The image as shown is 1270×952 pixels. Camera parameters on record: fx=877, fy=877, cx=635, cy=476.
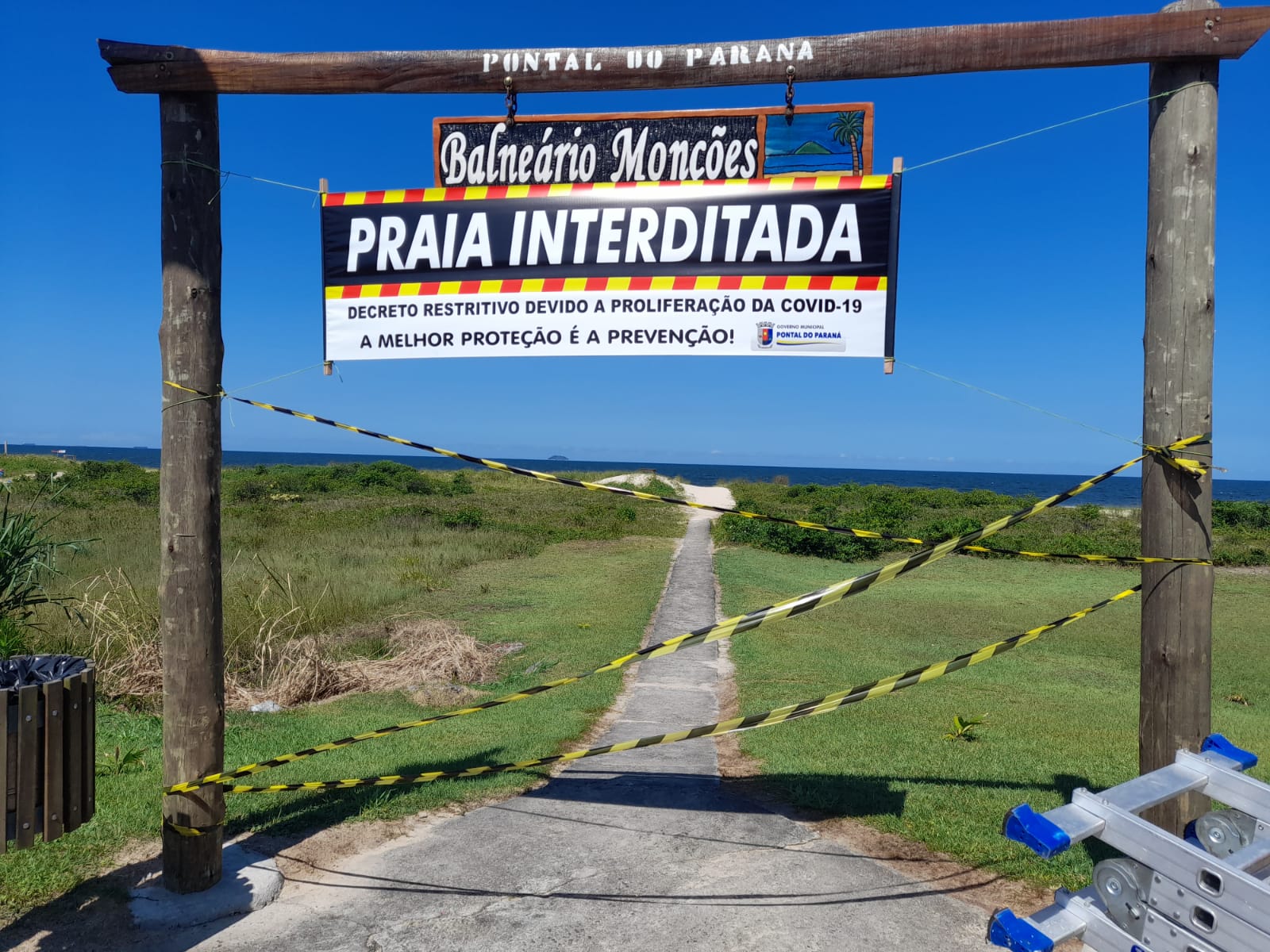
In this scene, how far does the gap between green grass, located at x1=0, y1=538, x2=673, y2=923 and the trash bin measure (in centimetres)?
78

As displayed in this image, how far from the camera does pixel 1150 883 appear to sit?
250cm

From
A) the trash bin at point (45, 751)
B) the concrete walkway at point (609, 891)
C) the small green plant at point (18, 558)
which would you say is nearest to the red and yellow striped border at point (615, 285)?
the trash bin at point (45, 751)

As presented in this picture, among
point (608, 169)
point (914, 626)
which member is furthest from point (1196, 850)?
point (914, 626)

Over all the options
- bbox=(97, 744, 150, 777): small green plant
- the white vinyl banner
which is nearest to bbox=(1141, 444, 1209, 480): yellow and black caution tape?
the white vinyl banner

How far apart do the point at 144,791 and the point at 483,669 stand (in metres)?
4.82

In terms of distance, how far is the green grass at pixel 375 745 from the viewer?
4379 millimetres

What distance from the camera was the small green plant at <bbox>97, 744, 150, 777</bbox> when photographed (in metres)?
5.64

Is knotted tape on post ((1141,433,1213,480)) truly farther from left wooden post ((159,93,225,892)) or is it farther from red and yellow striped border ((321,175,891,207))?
→ left wooden post ((159,93,225,892))

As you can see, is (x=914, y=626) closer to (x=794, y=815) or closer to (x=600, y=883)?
(x=794, y=815)

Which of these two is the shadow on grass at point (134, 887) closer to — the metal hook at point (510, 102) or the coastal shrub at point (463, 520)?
the metal hook at point (510, 102)

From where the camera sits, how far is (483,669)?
988 centimetres

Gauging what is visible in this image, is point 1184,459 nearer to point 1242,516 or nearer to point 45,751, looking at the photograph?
point 45,751

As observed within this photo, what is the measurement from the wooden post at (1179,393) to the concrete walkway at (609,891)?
Answer: 127 cm

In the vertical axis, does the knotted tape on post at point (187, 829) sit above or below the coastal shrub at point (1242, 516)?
above
